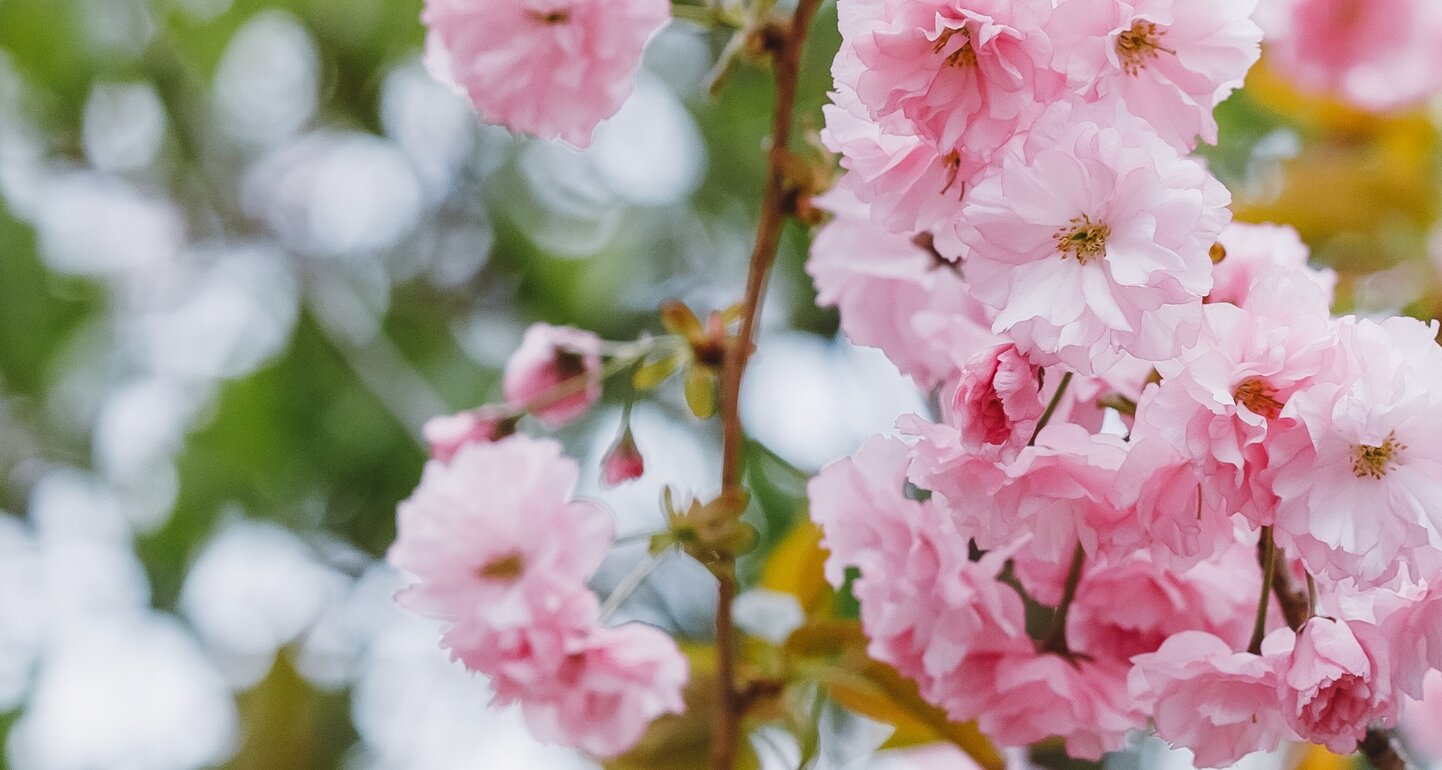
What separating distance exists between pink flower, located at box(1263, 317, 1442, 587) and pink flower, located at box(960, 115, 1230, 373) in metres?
0.05

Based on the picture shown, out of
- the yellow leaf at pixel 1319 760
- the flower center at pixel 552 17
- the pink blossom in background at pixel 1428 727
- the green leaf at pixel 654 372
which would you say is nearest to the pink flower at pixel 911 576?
the green leaf at pixel 654 372

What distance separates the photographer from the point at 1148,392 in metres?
0.42

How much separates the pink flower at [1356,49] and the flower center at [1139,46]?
3.16 feet

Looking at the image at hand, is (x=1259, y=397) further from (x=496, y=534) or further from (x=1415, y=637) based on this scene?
(x=496, y=534)

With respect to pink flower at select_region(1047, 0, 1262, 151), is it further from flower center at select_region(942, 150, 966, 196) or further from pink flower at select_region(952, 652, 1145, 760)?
pink flower at select_region(952, 652, 1145, 760)

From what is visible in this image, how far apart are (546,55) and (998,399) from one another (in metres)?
0.30

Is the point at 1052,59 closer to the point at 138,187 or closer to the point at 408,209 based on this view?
the point at 408,209

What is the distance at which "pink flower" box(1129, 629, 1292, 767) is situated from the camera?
1.47 feet

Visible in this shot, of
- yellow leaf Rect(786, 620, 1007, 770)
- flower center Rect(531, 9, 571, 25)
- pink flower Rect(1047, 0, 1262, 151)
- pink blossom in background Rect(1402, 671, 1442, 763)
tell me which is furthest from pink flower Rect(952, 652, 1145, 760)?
pink blossom in background Rect(1402, 671, 1442, 763)

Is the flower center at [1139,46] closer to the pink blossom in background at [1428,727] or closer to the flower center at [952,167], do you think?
the flower center at [952,167]

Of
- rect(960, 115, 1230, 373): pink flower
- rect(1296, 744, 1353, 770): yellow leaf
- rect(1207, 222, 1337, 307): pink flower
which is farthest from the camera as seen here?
rect(1296, 744, 1353, 770): yellow leaf

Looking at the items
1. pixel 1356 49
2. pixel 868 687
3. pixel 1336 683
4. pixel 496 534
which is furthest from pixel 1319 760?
pixel 1356 49

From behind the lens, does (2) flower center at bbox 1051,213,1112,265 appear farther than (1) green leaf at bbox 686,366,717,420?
No

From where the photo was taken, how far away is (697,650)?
0.81 metres
